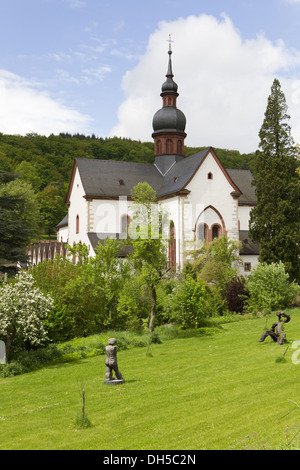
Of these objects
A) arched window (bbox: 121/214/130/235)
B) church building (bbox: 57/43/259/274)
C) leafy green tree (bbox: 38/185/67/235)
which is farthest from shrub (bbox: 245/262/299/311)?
leafy green tree (bbox: 38/185/67/235)

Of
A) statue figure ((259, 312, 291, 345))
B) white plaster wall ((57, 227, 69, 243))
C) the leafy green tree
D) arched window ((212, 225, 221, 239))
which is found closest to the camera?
statue figure ((259, 312, 291, 345))

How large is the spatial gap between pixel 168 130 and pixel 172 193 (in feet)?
32.2

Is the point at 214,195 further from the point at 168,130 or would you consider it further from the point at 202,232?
the point at 168,130

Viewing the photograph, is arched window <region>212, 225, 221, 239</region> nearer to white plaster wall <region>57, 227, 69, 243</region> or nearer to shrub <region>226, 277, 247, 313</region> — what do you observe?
shrub <region>226, 277, 247, 313</region>

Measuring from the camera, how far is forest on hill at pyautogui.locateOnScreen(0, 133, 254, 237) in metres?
98.2

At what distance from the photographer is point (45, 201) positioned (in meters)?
97.2

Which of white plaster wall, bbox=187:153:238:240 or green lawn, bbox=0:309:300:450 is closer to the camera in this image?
green lawn, bbox=0:309:300:450

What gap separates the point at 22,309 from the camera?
739 inches

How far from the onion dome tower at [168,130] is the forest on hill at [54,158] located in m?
46.9

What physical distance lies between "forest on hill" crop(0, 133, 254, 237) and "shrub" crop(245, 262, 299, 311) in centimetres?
6563

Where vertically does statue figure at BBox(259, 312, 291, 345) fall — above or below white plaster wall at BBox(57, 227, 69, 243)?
below

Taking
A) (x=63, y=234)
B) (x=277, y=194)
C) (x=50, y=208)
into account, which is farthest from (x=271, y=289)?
(x=50, y=208)
